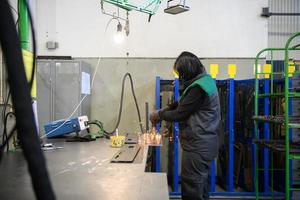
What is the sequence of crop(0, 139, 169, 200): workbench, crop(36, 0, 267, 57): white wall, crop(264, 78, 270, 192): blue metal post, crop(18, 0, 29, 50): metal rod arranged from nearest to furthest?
crop(18, 0, 29, 50): metal rod → crop(0, 139, 169, 200): workbench → crop(264, 78, 270, 192): blue metal post → crop(36, 0, 267, 57): white wall

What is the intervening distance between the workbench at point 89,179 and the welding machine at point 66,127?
0.71 meters

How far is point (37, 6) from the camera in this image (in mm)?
4156

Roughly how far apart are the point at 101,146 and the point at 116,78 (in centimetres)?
184

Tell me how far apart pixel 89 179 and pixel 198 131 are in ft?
3.46

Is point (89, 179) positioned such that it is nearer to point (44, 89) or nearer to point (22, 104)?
point (22, 104)

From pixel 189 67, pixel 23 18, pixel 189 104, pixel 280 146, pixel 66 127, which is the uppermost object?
pixel 23 18

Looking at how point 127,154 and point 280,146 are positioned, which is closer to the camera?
point 127,154

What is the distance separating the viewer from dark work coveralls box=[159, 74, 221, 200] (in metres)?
2.22

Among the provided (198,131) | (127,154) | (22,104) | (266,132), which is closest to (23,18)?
(127,154)

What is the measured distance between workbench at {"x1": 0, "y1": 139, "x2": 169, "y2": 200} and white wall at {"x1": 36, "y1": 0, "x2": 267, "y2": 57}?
2.36m

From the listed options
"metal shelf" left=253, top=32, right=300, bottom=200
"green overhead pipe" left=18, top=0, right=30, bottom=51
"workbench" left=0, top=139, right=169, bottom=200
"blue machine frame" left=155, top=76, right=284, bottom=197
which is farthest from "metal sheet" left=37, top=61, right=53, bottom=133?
"metal shelf" left=253, top=32, right=300, bottom=200

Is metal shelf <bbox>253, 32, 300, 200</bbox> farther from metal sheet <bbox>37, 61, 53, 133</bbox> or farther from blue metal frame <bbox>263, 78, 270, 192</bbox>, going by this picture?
metal sheet <bbox>37, 61, 53, 133</bbox>

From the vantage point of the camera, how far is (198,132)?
224cm

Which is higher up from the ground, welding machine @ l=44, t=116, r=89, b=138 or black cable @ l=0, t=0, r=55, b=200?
black cable @ l=0, t=0, r=55, b=200
